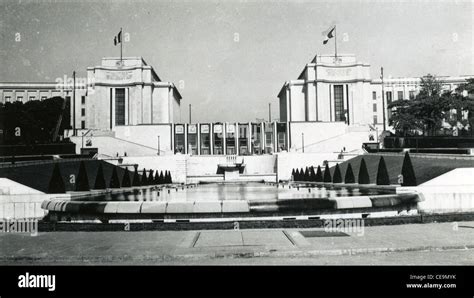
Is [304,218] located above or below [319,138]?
below

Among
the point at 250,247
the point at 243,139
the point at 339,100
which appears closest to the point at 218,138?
the point at 243,139

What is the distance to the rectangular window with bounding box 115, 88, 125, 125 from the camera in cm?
9500

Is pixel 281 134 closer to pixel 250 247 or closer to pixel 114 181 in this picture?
pixel 114 181

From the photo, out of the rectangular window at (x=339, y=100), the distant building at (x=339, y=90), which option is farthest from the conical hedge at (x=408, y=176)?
the rectangular window at (x=339, y=100)

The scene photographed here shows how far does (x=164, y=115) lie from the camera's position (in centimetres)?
10088

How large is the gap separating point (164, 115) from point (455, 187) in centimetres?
8788

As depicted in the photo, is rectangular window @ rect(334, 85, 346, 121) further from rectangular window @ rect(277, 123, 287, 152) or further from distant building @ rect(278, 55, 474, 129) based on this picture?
rectangular window @ rect(277, 123, 287, 152)

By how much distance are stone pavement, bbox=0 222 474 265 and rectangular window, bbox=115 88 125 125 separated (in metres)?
87.5

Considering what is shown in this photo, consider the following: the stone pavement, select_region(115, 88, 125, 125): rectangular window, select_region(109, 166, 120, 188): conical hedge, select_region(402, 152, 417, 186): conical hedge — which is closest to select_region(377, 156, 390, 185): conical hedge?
select_region(402, 152, 417, 186): conical hedge

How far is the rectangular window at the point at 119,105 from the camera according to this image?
95000mm

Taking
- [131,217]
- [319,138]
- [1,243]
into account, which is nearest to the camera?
[1,243]

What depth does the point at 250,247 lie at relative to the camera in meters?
8.50
